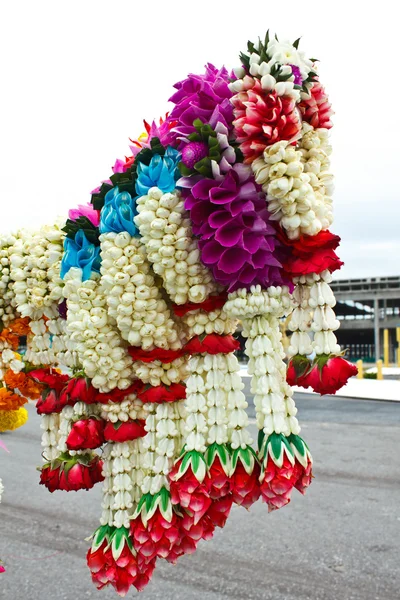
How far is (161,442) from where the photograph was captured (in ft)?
3.88

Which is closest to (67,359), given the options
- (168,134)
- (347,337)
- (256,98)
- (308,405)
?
(168,134)

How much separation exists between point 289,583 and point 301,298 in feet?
6.59

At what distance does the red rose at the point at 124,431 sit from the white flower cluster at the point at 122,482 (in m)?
0.03

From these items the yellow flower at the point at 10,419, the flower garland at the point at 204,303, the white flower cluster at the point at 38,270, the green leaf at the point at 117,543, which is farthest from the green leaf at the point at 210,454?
the yellow flower at the point at 10,419

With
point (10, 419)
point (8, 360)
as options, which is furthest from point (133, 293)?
point (10, 419)

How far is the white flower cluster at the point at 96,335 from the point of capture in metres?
1.21

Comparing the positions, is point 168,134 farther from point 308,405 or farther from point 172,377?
point 308,405

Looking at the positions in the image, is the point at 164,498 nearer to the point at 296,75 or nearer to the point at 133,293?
the point at 133,293

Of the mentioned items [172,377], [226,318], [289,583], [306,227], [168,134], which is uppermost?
[168,134]

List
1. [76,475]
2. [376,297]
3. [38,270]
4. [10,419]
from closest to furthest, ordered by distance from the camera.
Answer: [76,475], [38,270], [10,419], [376,297]

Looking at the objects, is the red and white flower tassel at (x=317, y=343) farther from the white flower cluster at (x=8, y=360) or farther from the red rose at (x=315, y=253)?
the white flower cluster at (x=8, y=360)

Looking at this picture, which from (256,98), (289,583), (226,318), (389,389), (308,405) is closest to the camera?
(256,98)

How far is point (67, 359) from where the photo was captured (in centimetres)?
142

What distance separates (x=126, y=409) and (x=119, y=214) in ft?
1.50
